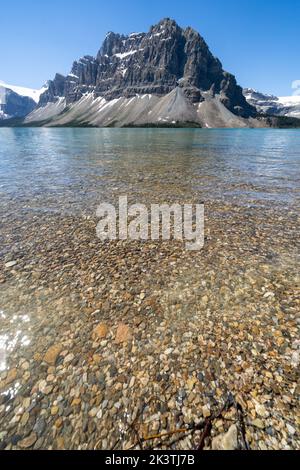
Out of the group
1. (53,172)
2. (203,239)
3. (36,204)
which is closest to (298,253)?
(203,239)

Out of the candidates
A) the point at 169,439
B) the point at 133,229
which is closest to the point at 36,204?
the point at 133,229

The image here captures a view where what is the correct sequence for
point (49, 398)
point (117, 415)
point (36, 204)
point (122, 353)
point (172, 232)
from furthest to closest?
point (36, 204)
point (172, 232)
point (122, 353)
point (49, 398)
point (117, 415)

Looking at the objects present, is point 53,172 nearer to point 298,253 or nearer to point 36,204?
point 36,204

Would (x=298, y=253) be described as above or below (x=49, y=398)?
above

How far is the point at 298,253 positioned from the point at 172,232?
18.5 ft

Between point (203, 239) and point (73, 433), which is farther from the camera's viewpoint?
point (203, 239)

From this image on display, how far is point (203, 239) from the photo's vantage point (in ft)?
36.7

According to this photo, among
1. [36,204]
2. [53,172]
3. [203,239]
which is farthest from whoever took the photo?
[53,172]

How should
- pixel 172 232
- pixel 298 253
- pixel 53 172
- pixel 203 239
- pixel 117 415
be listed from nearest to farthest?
1. pixel 117 415
2. pixel 298 253
3. pixel 203 239
4. pixel 172 232
5. pixel 53 172

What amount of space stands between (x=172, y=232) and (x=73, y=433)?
897cm
